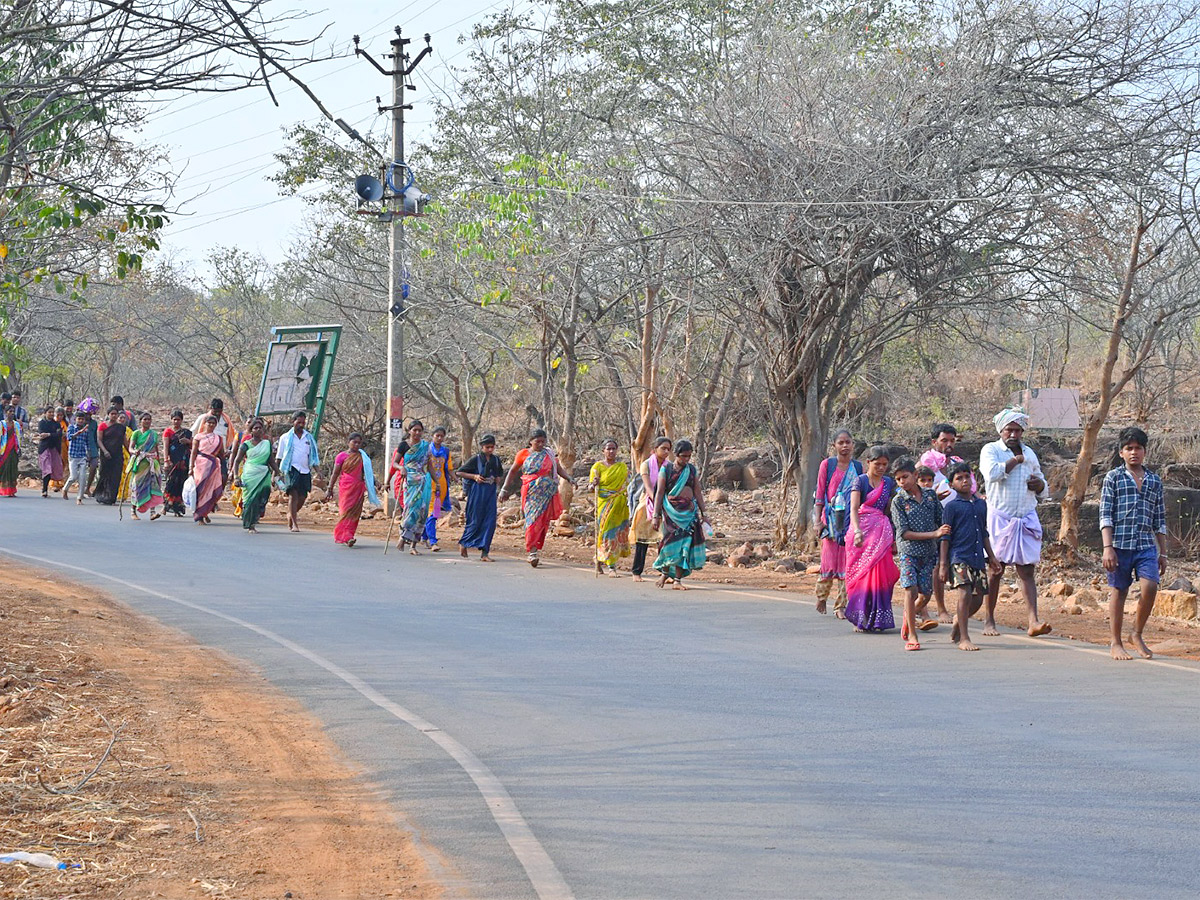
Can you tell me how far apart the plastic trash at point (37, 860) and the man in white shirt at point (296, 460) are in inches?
641

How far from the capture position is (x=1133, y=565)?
10.7 metres

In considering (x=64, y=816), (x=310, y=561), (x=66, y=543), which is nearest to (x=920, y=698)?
(x=64, y=816)

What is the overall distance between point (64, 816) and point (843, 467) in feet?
27.6

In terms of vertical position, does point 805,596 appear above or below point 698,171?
below

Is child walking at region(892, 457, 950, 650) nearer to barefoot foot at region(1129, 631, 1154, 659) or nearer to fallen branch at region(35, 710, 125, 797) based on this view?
barefoot foot at region(1129, 631, 1154, 659)

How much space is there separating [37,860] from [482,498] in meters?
13.1

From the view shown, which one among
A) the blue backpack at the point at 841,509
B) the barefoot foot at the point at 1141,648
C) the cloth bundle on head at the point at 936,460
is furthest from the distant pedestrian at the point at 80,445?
the barefoot foot at the point at 1141,648

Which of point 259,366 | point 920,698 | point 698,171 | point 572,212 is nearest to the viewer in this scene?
point 920,698

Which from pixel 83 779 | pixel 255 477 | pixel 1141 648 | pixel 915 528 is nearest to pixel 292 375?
pixel 255 477

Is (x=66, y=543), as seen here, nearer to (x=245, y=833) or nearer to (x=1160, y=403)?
(x=245, y=833)

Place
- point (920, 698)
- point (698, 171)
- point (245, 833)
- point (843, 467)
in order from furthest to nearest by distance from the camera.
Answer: point (698, 171), point (843, 467), point (920, 698), point (245, 833)

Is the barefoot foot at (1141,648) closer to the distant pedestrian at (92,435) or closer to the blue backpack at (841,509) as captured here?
the blue backpack at (841,509)

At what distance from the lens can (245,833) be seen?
6230 millimetres

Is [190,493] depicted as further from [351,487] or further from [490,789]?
[490,789]
